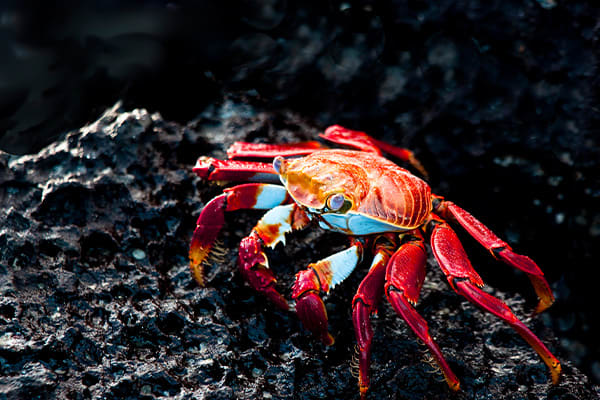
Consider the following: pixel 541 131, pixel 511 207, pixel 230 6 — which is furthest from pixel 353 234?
pixel 230 6

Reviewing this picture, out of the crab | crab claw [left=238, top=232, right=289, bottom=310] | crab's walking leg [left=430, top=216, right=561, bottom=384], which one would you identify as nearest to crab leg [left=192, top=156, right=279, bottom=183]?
the crab

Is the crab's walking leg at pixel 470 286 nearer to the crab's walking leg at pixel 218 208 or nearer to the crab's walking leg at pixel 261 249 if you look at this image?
the crab's walking leg at pixel 261 249

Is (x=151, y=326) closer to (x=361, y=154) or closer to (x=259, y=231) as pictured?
(x=259, y=231)

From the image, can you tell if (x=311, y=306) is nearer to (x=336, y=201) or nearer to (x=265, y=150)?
(x=336, y=201)

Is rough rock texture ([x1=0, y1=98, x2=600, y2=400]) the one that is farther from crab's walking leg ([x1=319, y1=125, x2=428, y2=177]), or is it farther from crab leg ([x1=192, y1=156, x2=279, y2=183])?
crab's walking leg ([x1=319, y1=125, x2=428, y2=177])

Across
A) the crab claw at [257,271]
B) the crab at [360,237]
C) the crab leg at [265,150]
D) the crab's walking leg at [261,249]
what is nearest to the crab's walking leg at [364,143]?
the crab leg at [265,150]

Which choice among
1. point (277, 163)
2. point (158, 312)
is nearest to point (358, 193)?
point (277, 163)
